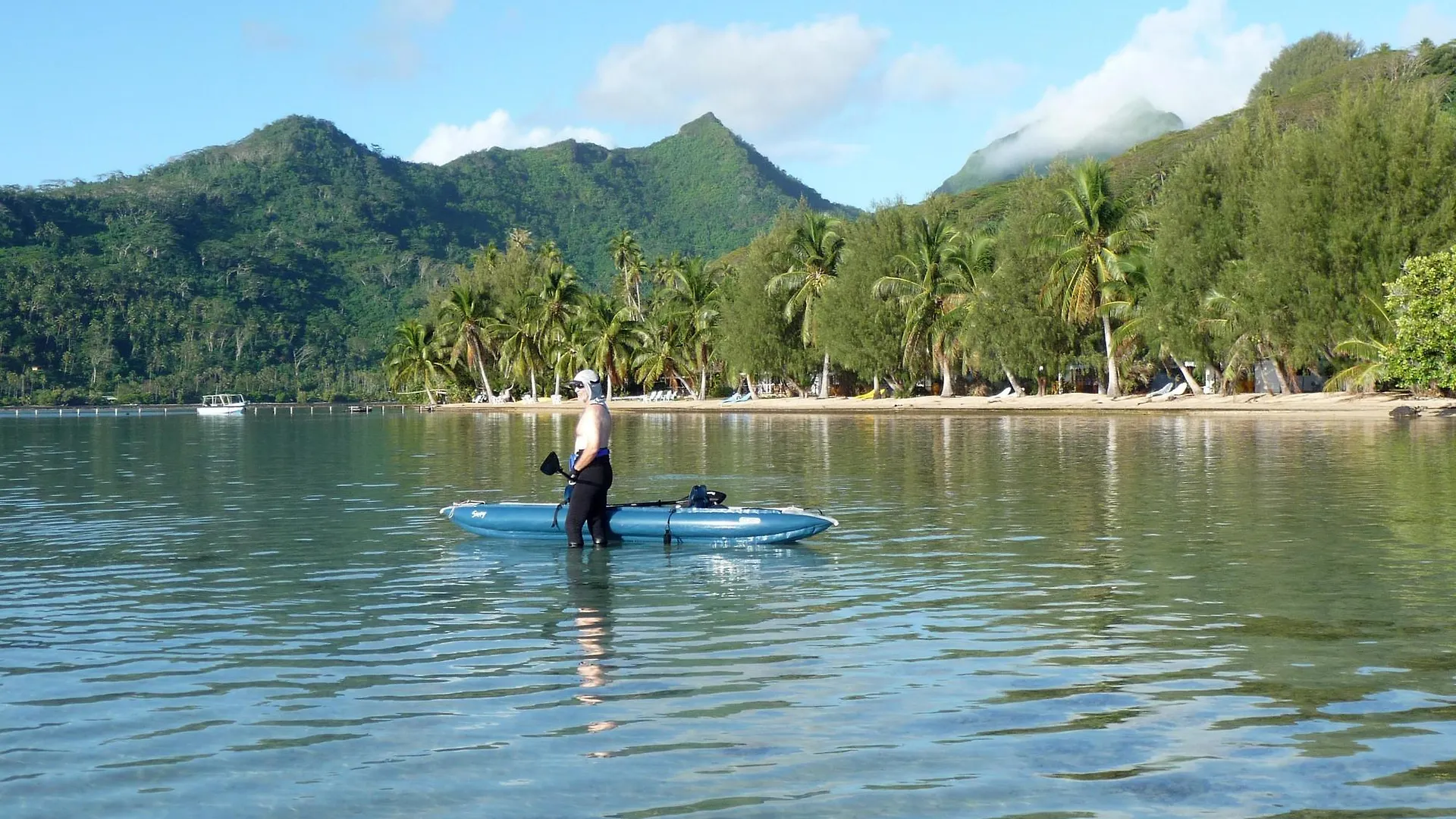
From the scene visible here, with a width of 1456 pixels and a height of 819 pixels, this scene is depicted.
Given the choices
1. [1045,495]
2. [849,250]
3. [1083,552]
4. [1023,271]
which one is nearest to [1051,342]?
[1023,271]

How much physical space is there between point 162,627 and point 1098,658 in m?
8.77

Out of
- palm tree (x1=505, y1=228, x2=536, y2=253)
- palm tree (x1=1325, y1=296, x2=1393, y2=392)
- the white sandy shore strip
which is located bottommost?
the white sandy shore strip

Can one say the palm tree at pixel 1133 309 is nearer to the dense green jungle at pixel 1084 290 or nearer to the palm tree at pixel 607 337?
the dense green jungle at pixel 1084 290

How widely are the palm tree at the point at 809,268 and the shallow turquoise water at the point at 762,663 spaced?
65627mm

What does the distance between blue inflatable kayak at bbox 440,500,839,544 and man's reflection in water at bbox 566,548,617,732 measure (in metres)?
0.50

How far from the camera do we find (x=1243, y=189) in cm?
6188

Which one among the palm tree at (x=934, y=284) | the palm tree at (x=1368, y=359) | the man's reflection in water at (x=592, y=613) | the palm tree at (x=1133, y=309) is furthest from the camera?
the palm tree at (x=934, y=284)

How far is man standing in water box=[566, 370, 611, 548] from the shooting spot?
1728 centimetres

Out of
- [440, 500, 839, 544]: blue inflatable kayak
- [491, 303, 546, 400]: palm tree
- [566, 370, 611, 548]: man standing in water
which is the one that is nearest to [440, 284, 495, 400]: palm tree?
[491, 303, 546, 400]: palm tree

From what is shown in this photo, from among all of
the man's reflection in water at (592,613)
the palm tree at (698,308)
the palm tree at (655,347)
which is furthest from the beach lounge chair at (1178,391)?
the man's reflection in water at (592,613)

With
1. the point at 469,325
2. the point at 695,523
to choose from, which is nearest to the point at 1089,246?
the point at 695,523

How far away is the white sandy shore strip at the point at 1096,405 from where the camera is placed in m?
55.0

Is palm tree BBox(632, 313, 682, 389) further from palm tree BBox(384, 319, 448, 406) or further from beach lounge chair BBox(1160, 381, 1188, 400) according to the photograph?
beach lounge chair BBox(1160, 381, 1188, 400)

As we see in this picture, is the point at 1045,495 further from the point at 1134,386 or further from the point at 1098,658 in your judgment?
the point at 1134,386
